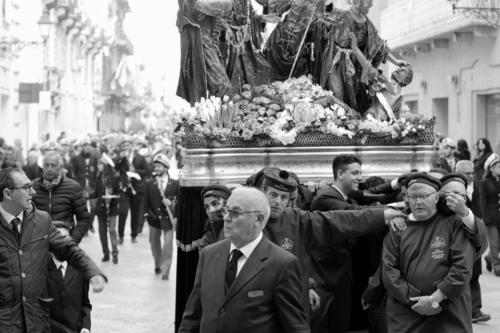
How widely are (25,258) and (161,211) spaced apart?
9389 mm

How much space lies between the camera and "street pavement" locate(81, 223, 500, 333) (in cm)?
1253

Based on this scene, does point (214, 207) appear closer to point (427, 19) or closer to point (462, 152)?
point (462, 152)

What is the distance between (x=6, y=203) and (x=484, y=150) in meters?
13.2

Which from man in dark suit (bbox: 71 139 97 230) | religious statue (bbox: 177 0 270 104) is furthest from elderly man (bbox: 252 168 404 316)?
man in dark suit (bbox: 71 139 97 230)

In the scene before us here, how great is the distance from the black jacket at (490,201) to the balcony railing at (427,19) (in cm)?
1011

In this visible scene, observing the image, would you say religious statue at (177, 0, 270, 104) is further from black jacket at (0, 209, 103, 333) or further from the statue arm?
black jacket at (0, 209, 103, 333)

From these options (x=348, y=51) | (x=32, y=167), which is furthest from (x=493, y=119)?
(x=348, y=51)

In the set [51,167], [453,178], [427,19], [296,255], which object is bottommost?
[296,255]

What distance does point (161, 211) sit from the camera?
57.0ft

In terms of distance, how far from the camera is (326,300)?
31.2ft

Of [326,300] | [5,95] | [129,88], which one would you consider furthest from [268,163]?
[129,88]

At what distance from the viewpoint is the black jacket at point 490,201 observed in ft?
55.2

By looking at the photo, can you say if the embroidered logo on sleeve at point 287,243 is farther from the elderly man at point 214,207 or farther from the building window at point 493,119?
the building window at point 493,119

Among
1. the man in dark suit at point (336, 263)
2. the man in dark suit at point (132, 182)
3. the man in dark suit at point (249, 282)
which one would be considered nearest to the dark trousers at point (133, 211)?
the man in dark suit at point (132, 182)
